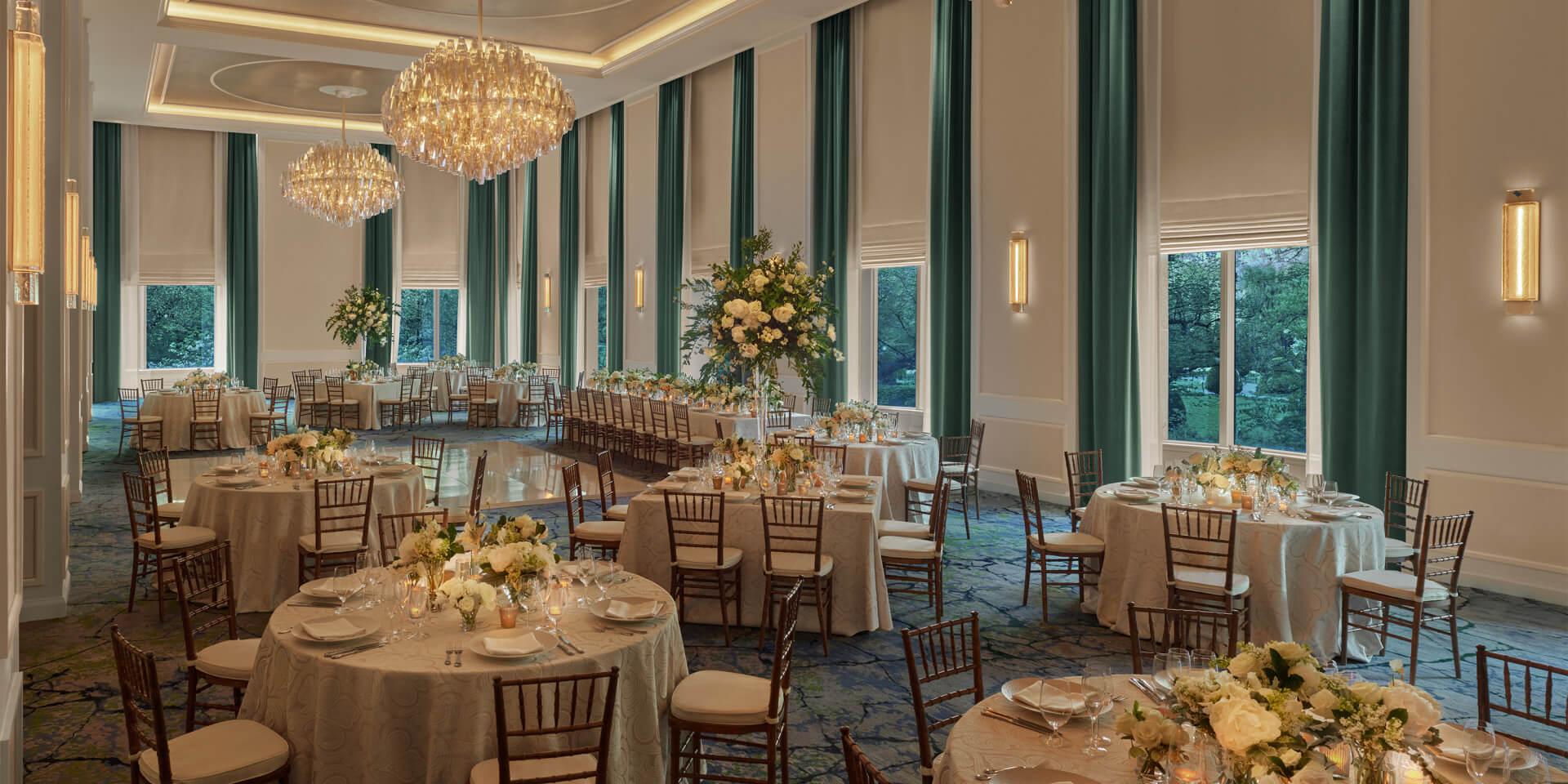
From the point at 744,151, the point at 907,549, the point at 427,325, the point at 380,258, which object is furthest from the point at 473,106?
the point at 427,325

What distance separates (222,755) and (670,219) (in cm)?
1368

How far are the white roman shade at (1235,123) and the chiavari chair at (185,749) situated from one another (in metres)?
8.33

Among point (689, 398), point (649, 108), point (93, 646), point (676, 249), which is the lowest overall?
point (93, 646)

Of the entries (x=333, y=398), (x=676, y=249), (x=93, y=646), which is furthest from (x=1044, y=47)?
(x=333, y=398)

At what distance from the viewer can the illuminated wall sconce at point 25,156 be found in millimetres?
2881

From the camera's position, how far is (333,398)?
17516 mm

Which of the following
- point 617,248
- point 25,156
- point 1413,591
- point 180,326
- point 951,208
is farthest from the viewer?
point 180,326

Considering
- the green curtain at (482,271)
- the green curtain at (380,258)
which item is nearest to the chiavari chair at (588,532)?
the green curtain at (380,258)

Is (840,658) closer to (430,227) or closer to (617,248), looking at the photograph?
(617,248)

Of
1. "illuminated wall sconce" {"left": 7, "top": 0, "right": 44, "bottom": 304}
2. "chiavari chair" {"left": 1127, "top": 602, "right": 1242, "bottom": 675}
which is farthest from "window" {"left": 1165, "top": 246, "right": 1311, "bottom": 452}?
"illuminated wall sconce" {"left": 7, "top": 0, "right": 44, "bottom": 304}

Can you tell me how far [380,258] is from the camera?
21.8 m

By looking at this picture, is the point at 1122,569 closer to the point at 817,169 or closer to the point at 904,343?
the point at 904,343

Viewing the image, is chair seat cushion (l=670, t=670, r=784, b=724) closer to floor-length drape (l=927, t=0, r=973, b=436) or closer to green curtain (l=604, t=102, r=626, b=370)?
floor-length drape (l=927, t=0, r=973, b=436)

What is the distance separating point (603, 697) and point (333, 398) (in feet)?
51.5
